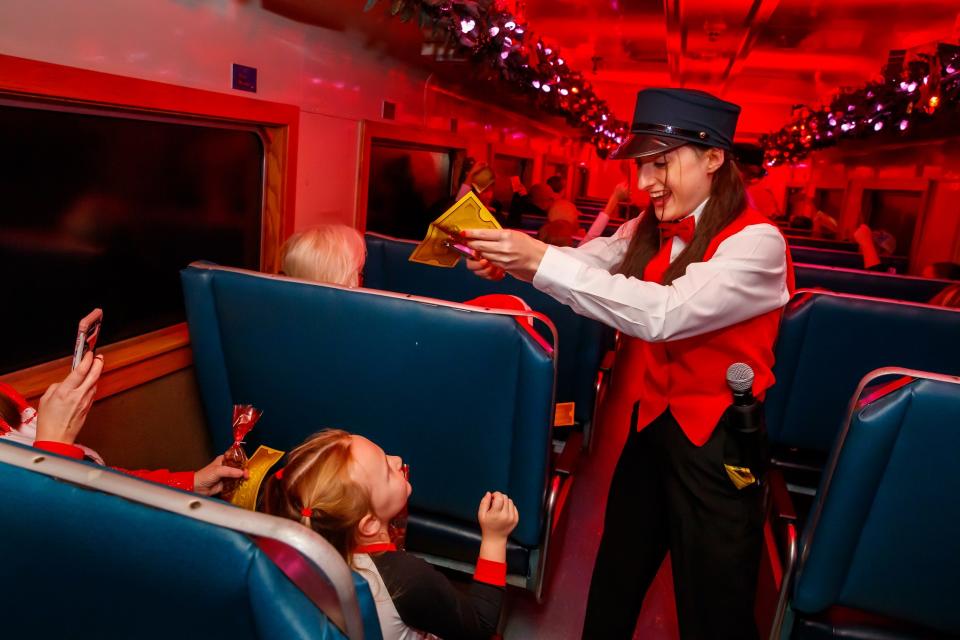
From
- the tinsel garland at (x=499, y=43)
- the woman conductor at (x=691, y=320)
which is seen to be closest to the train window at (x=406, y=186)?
the tinsel garland at (x=499, y=43)

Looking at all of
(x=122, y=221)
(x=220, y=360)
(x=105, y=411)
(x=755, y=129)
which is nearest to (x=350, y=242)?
(x=220, y=360)

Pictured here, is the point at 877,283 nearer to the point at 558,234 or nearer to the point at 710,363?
the point at 558,234

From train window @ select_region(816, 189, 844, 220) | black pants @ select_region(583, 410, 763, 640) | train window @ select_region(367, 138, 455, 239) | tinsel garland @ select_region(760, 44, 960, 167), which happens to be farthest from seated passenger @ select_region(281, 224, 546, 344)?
train window @ select_region(816, 189, 844, 220)

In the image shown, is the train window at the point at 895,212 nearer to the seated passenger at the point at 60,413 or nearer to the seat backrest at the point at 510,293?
the seat backrest at the point at 510,293

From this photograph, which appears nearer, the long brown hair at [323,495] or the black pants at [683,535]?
the long brown hair at [323,495]

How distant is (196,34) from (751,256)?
217 centimetres

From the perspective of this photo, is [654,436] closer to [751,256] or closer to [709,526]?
[709,526]

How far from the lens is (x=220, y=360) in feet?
7.71

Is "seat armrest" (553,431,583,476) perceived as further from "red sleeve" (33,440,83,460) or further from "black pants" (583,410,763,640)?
"red sleeve" (33,440,83,460)

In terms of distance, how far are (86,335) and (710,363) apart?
1.61 meters

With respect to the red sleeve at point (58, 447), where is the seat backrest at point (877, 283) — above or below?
above

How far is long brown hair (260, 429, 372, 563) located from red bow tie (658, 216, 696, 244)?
106cm

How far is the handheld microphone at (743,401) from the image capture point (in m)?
1.69

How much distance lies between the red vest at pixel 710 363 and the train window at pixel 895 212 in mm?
6412
